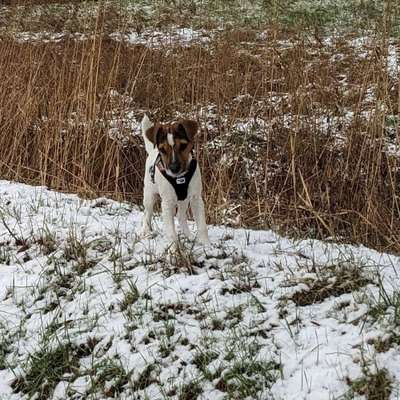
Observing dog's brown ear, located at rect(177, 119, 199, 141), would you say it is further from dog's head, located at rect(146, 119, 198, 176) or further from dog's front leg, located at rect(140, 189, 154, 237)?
dog's front leg, located at rect(140, 189, 154, 237)

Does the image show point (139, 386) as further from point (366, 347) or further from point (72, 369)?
point (366, 347)

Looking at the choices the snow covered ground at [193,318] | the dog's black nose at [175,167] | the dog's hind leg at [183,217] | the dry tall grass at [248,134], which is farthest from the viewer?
the dry tall grass at [248,134]

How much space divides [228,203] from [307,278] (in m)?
1.90

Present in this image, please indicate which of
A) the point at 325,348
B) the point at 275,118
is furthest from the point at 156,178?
the point at 275,118

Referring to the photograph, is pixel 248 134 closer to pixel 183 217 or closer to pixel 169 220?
pixel 183 217

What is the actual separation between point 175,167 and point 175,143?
0.14 m

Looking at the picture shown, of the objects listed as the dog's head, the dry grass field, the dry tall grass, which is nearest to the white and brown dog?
the dog's head

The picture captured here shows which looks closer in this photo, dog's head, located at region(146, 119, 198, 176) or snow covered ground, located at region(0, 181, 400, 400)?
snow covered ground, located at region(0, 181, 400, 400)

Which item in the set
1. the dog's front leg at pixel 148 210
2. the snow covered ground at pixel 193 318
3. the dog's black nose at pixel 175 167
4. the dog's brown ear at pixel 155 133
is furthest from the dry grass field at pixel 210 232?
the dog's brown ear at pixel 155 133

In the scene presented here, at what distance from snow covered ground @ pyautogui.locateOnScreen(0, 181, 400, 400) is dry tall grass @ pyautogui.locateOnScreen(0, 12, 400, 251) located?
1.27m

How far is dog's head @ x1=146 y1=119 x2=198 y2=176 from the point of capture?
317 cm

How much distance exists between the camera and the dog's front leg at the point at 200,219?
343cm

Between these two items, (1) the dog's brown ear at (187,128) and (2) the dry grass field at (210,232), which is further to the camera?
(1) the dog's brown ear at (187,128)

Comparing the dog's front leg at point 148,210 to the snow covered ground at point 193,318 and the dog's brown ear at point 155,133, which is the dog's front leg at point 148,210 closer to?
the snow covered ground at point 193,318
